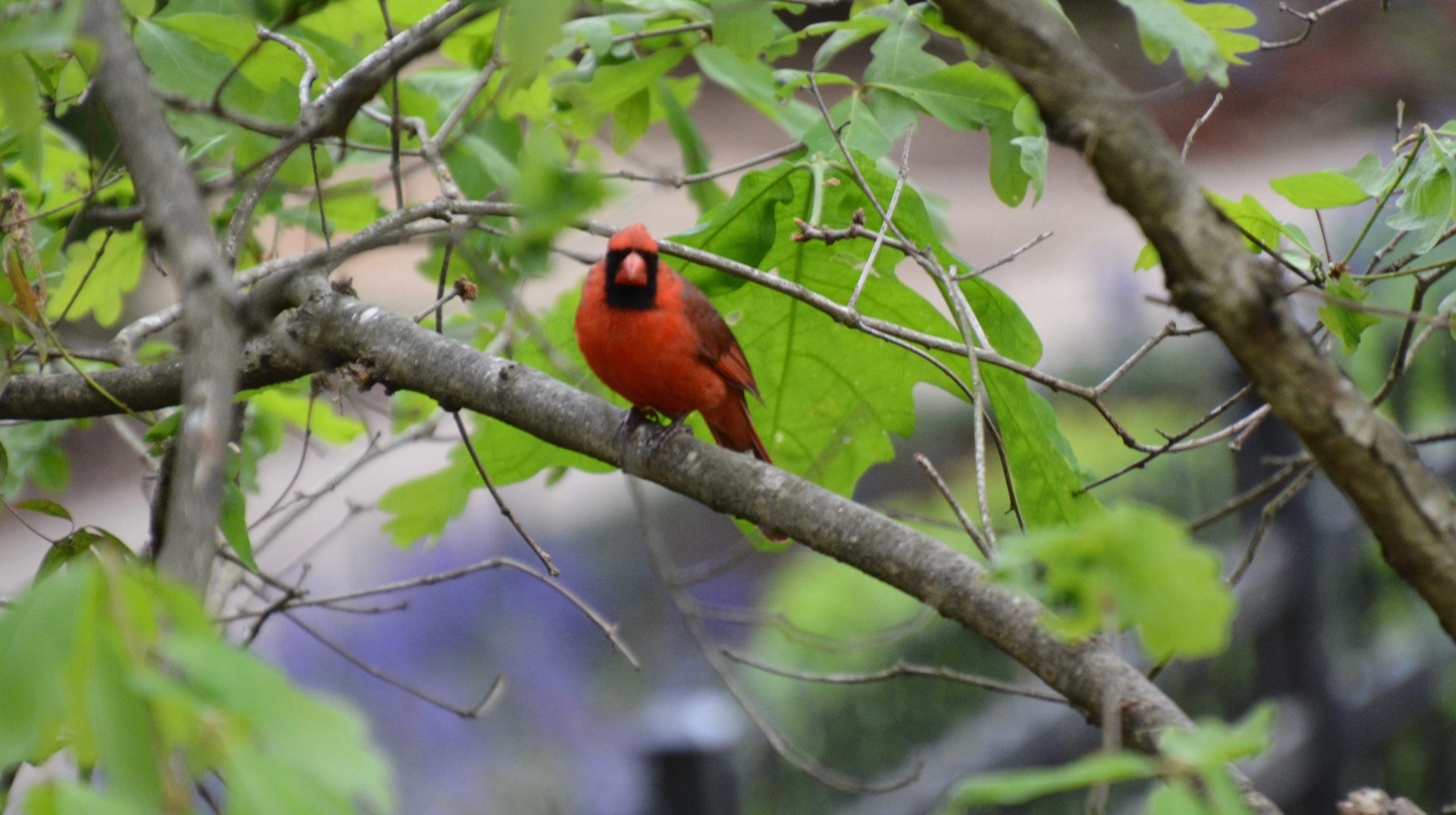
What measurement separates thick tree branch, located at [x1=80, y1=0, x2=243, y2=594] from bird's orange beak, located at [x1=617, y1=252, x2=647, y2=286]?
56.1 inches

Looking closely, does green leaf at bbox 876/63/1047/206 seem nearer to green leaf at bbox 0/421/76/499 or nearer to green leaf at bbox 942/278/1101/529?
green leaf at bbox 942/278/1101/529

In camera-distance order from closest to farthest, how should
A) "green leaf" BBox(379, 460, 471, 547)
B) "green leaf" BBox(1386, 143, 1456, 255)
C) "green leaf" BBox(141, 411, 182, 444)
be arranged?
"green leaf" BBox(1386, 143, 1456, 255) → "green leaf" BBox(141, 411, 182, 444) → "green leaf" BBox(379, 460, 471, 547)

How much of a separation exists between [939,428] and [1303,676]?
2.18 meters

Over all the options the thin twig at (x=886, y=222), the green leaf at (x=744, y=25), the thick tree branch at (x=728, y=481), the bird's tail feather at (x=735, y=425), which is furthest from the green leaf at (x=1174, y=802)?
the bird's tail feather at (x=735, y=425)

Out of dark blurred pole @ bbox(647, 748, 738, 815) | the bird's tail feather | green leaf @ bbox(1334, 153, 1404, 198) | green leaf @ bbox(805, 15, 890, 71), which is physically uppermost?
green leaf @ bbox(805, 15, 890, 71)

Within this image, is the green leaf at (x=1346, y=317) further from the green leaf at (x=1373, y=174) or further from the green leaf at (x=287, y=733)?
the green leaf at (x=287, y=733)

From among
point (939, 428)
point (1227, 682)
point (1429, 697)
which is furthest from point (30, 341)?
point (1429, 697)

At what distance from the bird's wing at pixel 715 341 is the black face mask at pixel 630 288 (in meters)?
0.07

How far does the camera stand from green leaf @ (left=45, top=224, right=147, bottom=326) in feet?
7.77

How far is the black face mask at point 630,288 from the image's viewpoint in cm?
228

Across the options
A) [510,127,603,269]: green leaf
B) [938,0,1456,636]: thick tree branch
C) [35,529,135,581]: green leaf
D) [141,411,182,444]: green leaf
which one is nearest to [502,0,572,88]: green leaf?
[510,127,603,269]: green leaf

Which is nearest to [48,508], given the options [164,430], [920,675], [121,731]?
[164,430]

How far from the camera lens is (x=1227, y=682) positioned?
15.9 ft

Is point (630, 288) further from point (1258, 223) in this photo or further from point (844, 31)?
point (1258, 223)
